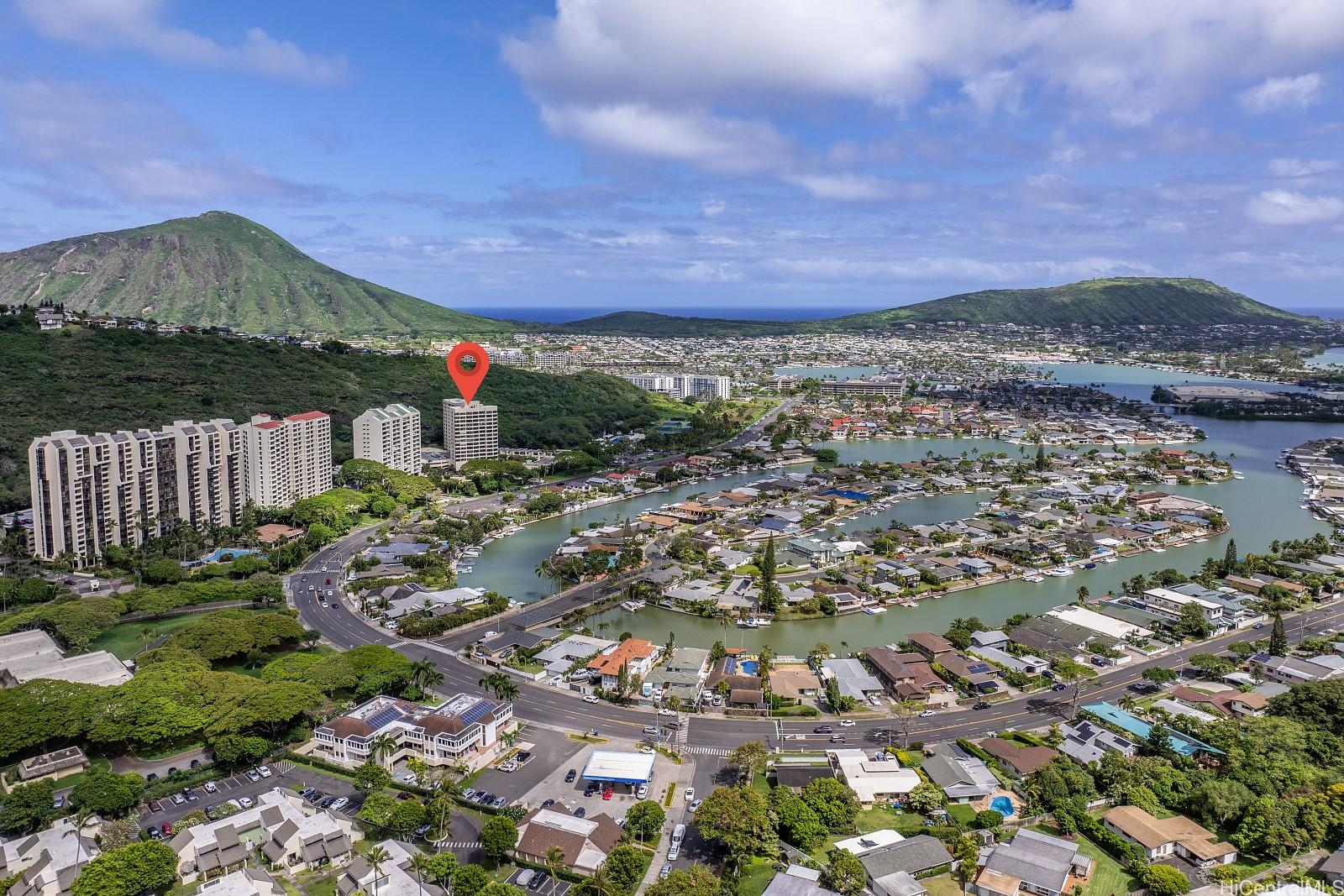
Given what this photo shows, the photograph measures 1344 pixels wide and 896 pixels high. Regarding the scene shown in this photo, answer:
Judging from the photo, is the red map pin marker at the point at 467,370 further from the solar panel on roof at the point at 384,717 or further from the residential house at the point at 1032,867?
the residential house at the point at 1032,867

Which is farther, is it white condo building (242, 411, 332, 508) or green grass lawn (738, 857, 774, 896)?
white condo building (242, 411, 332, 508)

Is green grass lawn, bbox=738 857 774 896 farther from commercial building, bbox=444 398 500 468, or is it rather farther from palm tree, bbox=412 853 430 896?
commercial building, bbox=444 398 500 468

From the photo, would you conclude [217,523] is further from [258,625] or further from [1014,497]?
[1014,497]

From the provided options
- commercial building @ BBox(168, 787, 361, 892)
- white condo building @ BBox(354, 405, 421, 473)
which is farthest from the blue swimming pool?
commercial building @ BBox(168, 787, 361, 892)

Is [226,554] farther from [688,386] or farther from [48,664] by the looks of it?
[688,386]

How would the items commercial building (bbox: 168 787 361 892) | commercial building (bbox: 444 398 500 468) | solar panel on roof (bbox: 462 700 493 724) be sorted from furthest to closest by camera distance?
commercial building (bbox: 444 398 500 468)
solar panel on roof (bbox: 462 700 493 724)
commercial building (bbox: 168 787 361 892)
